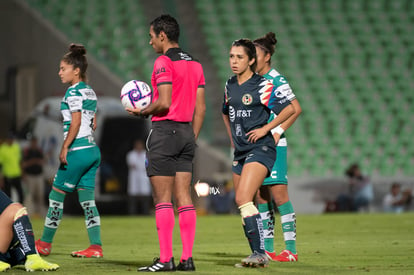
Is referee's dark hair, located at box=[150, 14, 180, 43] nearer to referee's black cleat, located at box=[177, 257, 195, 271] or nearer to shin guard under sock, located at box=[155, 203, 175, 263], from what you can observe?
shin guard under sock, located at box=[155, 203, 175, 263]

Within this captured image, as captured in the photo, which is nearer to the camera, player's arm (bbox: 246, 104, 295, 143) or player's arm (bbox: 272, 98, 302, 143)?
player's arm (bbox: 246, 104, 295, 143)

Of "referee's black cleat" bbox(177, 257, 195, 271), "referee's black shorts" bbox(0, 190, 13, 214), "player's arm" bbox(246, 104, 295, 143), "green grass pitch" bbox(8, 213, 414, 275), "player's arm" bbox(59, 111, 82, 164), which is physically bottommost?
"green grass pitch" bbox(8, 213, 414, 275)

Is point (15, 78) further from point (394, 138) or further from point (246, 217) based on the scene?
point (246, 217)

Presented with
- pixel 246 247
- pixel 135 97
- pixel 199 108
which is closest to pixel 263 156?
pixel 199 108

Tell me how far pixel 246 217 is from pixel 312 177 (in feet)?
44.5

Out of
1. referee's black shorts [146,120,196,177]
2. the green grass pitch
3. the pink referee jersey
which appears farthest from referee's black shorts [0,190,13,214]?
the pink referee jersey

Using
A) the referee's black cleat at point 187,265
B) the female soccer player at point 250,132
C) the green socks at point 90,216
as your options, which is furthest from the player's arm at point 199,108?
the green socks at point 90,216

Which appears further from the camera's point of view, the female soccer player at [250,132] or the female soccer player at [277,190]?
the female soccer player at [277,190]

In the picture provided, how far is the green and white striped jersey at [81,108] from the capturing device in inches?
320

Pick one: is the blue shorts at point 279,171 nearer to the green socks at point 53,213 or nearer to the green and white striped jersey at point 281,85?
the green and white striped jersey at point 281,85

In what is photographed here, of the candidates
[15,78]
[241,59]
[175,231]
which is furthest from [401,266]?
[15,78]

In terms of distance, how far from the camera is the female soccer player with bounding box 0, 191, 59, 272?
6.53 m

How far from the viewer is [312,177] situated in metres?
20.2

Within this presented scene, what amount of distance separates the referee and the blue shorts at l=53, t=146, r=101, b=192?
5.85 ft
